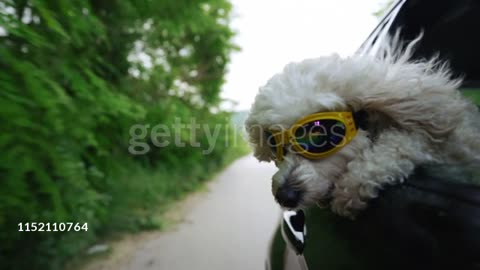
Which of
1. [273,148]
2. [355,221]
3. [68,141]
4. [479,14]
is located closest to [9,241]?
[68,141]

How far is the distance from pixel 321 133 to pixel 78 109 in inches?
98.0

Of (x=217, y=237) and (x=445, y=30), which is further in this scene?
(x=217, y=237)

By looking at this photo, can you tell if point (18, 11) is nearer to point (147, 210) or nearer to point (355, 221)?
point (355, 221)

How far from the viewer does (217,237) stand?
213 inches

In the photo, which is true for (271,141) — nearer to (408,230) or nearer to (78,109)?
(408,230)

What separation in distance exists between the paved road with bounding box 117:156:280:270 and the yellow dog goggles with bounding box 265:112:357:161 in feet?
4.57

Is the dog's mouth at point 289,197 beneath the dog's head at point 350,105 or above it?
beneath

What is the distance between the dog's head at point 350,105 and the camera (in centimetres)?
132

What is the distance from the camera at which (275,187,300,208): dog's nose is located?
4.42 ft

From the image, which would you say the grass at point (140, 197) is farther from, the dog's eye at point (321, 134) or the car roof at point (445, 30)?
the dog's eye at point (321, 134)

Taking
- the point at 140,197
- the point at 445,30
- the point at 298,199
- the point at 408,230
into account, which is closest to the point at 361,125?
the point at 298,199

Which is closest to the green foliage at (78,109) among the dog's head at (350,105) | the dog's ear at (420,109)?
the dog's head at (350,105)

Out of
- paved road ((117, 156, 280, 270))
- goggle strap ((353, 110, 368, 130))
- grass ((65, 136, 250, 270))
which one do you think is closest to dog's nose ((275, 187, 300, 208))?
goggle strap ((353, 110, 368, 130))

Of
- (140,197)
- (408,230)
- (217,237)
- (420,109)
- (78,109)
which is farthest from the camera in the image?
(140,197)
